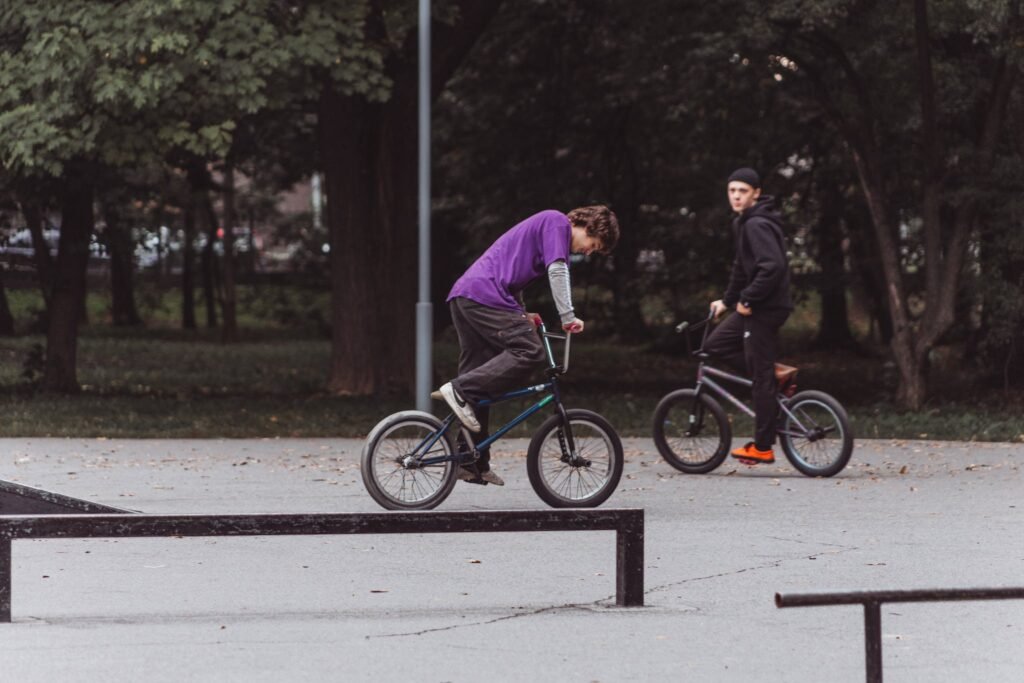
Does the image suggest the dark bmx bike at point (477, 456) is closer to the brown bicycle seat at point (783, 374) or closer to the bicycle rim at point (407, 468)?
the bicycle rim at point (407, 468)

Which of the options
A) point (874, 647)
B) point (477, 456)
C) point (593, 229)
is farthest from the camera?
point (593, 229)

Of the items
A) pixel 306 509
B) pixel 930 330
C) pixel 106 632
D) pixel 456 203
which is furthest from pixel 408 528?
pixel 456 203

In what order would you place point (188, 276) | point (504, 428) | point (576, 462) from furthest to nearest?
point (188, 276) → point (504, 428) → point (576, 462)

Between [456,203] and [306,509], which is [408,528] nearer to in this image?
[306,509]

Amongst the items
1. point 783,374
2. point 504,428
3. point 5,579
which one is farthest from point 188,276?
point 5,579

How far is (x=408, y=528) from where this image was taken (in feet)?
21.0

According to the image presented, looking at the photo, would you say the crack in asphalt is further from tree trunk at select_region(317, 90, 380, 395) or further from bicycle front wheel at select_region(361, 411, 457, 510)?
tree trunk at select_region(317, 90, 380, 395)

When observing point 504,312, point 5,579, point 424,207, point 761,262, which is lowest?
point 5,579

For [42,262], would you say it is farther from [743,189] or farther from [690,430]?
[743,189]

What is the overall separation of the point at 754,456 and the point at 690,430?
0.46 metres


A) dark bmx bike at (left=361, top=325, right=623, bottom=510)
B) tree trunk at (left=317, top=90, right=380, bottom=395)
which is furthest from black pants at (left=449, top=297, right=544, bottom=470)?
tree trunk at (left=317, top=90, right=380, bottom=395)

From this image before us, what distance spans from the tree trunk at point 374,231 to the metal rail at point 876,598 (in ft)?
47.0

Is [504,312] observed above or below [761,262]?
below

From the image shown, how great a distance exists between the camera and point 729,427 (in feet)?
36.7
